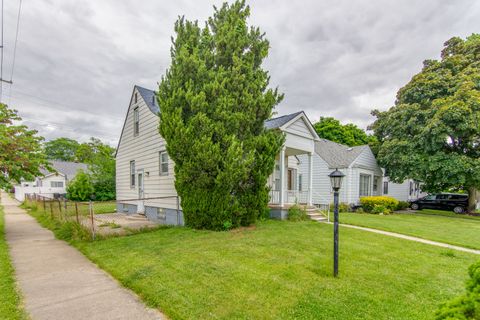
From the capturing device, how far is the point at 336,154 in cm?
1919

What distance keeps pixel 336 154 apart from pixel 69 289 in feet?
61.1

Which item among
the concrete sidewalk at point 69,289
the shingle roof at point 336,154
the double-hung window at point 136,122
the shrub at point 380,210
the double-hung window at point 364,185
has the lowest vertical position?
the shrub at point 380,210

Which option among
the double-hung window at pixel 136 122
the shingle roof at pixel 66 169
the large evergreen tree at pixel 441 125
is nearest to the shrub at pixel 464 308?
the double-hung window at pixel 136 122

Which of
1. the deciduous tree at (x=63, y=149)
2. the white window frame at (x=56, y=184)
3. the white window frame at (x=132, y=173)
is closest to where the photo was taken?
the white window frame at (x=132, y=173)

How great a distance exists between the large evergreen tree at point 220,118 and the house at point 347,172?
1062 centimetres

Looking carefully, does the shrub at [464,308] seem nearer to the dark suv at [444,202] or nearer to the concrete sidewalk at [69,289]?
the concrete sidewalk at [69,289]

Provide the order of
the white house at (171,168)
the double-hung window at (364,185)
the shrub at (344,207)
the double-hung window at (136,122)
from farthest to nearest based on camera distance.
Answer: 1. the double-hung window at (364,185)
2. the shrub at (344,207)
3. the double-hung window at (136,122)
4. the white house at (171,168)

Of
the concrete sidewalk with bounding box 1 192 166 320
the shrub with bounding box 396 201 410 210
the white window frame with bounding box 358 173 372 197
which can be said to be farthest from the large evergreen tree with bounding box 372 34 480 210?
the concrete sidewalk with bounding box 1 192 166 320

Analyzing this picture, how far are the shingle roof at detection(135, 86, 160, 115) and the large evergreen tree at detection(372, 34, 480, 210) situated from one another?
15951 millimetres

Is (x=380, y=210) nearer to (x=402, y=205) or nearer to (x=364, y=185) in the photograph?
(x=364, y=185)

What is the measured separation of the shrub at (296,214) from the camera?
10.6 m

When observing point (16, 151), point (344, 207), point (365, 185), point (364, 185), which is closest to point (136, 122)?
point (16, 151)

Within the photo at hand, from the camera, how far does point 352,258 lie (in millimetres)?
5500

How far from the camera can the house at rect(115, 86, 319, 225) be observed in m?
10.5
